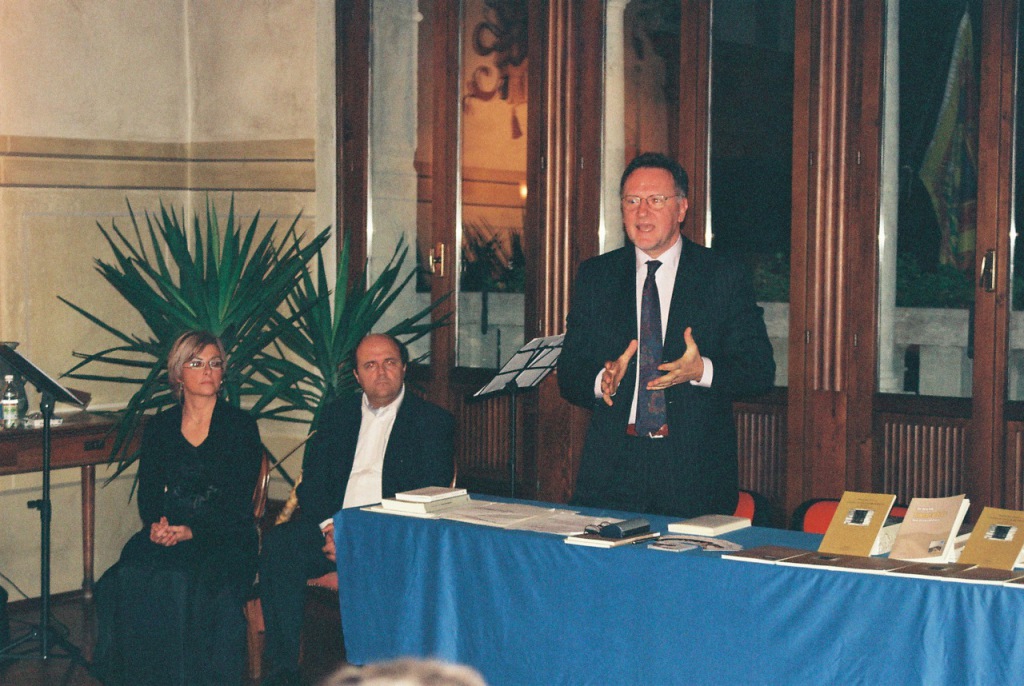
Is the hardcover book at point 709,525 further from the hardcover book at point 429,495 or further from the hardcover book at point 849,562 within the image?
the hardcover book at point 429,495

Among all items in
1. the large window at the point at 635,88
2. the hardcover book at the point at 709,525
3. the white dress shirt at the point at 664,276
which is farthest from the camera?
the large window at the point at 635,88

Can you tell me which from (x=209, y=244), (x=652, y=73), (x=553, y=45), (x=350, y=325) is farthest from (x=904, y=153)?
(x=209, y=244)

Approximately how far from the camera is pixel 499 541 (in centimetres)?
353

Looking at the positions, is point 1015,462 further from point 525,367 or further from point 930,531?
point 930,531

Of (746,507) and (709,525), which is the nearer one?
(709,525)

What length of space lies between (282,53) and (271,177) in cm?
64

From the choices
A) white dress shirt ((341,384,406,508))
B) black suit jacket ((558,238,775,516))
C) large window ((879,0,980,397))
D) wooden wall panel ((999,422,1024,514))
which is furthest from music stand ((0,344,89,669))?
wooden wall panel ((999,422,1024,514))

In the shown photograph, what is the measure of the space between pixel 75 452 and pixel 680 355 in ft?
10.5

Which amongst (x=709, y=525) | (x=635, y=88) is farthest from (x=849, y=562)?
(x=635, y=88)

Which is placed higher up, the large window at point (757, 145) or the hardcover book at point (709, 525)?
the large window at point (757, 145)

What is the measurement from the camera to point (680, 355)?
382 cm

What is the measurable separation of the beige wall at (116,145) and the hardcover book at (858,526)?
4206 mm

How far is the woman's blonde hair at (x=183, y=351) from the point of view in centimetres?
486

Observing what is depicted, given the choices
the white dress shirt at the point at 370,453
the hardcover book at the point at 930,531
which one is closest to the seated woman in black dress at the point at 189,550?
the white dress shirt at the point at 370,453
